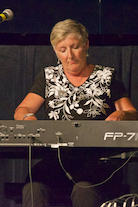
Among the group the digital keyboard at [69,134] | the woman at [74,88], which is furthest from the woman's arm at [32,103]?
the digital keyboard at [69,134]

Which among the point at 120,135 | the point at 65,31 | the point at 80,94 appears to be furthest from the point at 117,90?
the point at 120,135

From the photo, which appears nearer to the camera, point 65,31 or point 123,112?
point 123,112

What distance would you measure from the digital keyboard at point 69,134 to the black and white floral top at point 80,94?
43cm

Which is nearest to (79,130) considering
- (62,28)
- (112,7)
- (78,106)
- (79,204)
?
(79,204)

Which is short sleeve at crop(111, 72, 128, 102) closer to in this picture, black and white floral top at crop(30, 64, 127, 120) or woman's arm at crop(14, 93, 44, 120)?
black and white floral top at crop(30, 64, 127, 120)

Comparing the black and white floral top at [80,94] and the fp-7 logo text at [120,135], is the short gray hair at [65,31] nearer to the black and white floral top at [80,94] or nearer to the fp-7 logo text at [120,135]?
the black and white floral top at [80,94]

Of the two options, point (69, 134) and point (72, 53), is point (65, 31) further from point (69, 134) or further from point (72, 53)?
point (69, 134)

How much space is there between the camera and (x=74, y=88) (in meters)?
1.46

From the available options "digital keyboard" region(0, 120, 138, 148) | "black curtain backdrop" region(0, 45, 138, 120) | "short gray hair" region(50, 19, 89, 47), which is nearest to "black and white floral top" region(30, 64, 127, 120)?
"short gray hair" region(50, 19, 89, 47)

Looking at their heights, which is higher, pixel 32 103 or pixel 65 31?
pixel 65 31

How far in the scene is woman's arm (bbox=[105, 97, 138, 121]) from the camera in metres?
1.11

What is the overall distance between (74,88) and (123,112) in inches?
14.8

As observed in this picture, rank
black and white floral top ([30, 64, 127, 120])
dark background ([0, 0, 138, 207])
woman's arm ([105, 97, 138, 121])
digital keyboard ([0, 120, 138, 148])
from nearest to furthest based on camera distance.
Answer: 1. digital keyboard ([0, 120, 138, 148])
2. woman's arm ([105, 97, 138, 121])
3. black and white floral top ([30, 64, 127, 120])
4. dark background ([0, 0, 138, 207])

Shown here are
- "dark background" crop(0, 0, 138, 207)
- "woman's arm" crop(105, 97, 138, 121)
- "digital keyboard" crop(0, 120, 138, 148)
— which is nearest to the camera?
"digital keyboard" crop(0, 120, 138, 148)
